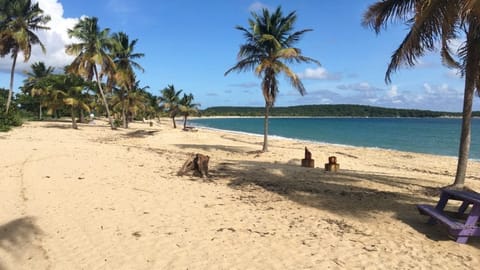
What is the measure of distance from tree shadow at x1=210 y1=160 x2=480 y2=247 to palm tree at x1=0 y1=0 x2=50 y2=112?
23270 mm

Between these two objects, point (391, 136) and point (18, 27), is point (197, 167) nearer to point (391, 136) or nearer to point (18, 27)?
point (18, 27)

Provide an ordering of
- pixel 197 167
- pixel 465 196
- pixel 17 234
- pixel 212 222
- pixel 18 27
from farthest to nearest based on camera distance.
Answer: pixel 18 27
pixel 197 167
pixel 212 222
pixel 465 196
pixel 17 234

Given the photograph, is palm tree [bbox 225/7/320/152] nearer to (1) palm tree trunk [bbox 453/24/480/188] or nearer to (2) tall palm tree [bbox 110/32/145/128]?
(1) palm tree trunk [bbox 453/24/480/188]

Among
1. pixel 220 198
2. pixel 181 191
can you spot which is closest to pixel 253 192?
pixel 220 198

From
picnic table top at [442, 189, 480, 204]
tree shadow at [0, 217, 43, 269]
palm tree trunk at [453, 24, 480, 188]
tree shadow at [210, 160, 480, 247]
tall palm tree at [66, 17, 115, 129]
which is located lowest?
tree shadow at [0, 217, 43, 269]

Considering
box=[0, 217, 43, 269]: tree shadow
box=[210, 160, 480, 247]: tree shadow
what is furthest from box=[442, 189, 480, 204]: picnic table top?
box=[0, 217, 43, 269]: tree shadow

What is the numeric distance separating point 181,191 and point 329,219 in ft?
11.3

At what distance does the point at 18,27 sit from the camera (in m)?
26.6

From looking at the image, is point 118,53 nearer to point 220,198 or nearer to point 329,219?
point 220,198

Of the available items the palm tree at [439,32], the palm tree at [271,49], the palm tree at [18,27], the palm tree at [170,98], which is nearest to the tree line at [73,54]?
the palm tree at [18,27]

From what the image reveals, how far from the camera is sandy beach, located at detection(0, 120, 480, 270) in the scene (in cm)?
433

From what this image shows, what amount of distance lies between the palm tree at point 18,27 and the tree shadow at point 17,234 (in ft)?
83.2

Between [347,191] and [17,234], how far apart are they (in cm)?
645

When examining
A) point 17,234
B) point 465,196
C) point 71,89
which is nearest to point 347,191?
point 465,196
